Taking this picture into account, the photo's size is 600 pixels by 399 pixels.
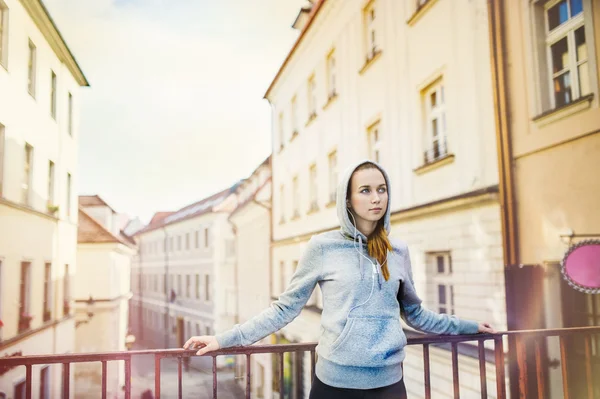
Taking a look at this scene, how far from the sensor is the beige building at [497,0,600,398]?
517 cm

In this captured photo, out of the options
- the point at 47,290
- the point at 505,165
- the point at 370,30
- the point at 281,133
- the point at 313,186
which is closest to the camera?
the point at 505,165

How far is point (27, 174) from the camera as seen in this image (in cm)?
1107

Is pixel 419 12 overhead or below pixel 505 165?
overhead

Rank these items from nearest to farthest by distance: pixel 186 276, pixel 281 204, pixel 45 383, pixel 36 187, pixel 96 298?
1. pixel 36 187
2. pixel 45 383
3. pixel 281 204
4. pixel 96 298
5. pixel 186 276

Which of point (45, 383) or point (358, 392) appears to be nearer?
point (358, 392)

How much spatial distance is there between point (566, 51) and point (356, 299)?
4907mm

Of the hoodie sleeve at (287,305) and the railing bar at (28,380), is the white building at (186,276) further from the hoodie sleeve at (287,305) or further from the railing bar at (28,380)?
the hoodie sleeve at (287,305)

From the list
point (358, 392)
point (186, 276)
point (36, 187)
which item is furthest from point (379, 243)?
point (186, 276)

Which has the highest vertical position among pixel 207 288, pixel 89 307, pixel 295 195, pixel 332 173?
pixel 332 173

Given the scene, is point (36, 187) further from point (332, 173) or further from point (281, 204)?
point (281, 204)

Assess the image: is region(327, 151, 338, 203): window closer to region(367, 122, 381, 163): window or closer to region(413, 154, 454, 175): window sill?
region(367, 122, 381, 163): window

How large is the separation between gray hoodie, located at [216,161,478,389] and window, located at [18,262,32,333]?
1011cm

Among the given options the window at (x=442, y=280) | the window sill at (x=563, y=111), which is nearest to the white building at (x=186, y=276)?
the window at (x=442, y=280)

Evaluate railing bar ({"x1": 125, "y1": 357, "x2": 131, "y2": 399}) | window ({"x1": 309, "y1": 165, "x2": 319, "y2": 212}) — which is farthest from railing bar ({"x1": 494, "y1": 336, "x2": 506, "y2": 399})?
window ({"x1": 309, "y1": 165, "x2": 319, "y2": 212})
